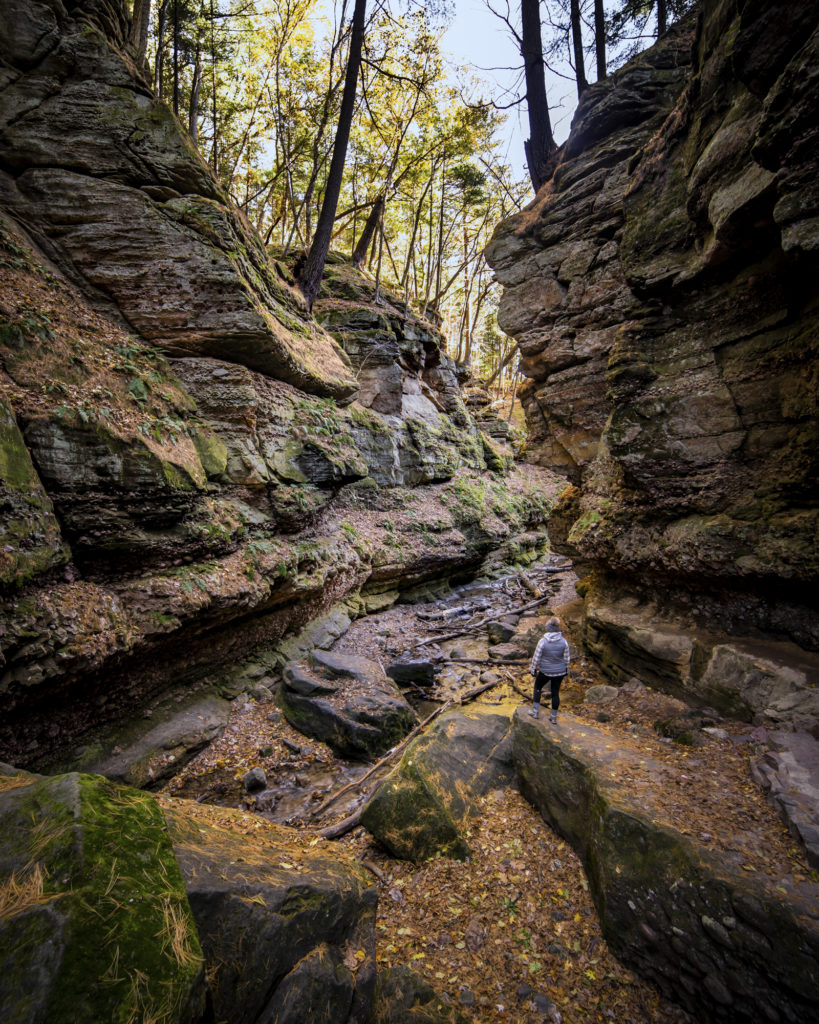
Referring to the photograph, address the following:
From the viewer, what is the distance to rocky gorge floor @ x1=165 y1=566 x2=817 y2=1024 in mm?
3445

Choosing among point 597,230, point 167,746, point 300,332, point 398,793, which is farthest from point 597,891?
point 300,332

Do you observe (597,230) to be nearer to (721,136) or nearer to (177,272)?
(721,136)

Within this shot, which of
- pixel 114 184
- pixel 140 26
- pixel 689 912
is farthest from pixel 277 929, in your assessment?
pixel 140 26

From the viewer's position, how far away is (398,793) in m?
5.11

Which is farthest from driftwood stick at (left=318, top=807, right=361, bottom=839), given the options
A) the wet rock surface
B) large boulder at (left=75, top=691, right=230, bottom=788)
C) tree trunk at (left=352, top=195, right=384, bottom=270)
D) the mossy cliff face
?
tree trunk at (left=352, top=195, right=384, bottom=270)

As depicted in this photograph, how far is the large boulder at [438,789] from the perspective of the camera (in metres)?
4.84

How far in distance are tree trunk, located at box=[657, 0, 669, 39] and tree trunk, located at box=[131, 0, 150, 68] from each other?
13.6m

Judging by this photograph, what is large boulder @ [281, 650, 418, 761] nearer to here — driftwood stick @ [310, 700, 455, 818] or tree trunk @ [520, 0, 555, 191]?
driftwood stick @ [310, 700, 455, 818]

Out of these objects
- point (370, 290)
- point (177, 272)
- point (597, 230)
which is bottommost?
point (177, 272)

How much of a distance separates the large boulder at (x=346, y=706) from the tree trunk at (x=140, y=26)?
15.3 m

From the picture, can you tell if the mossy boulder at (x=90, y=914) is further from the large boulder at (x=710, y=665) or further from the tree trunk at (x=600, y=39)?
the tree trunk at (x=600, y=39)

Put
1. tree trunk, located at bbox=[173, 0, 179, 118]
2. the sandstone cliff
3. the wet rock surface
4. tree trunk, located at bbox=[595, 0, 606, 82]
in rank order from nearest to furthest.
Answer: the wet rock surface → the sandstone cliff → tree trunk, located at bbox=[595, 0, 606, 82] → tree trunk, located at bbox=[173, 0, 179, 118]

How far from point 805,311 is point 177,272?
11.4 meters

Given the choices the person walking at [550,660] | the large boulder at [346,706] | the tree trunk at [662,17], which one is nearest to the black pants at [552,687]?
the person walking at [550,660]
